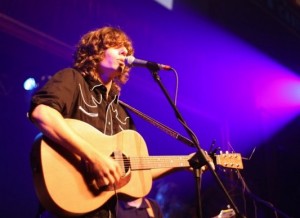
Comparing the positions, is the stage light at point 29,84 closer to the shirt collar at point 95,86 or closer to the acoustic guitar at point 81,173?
the shirt collar at point 95,86

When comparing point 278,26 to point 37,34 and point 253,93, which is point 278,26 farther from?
point 37,34

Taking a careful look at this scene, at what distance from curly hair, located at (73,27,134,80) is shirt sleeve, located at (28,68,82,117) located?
30 centimetres

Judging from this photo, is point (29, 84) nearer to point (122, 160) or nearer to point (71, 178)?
point (122, 160)

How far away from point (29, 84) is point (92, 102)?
213 centimetres

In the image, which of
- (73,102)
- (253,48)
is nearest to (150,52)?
(253,48)

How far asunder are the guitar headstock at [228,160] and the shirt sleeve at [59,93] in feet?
4.20

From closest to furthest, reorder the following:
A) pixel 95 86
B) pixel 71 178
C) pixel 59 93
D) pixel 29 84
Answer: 1. pixel 71 178
2. pixel 59 93
3. pixel 95 86
4. pixel 29 84

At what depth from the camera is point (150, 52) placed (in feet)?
16.0

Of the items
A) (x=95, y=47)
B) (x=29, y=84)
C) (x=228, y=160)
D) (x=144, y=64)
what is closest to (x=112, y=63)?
(x=95, y=47)

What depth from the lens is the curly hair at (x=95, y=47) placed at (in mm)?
2549

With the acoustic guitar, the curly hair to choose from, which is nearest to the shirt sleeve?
the acoustic guitar

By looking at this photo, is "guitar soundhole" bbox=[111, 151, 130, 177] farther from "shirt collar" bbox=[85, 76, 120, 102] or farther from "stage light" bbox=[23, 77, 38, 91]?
"stage light" bbox=[23, 77, 38, 91]

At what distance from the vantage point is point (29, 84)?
13.5 ft

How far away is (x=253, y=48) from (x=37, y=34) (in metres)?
3.39
